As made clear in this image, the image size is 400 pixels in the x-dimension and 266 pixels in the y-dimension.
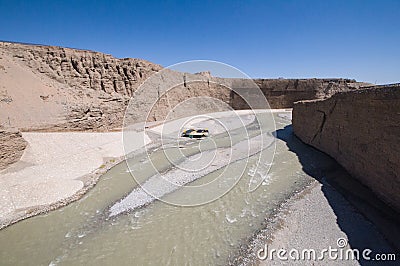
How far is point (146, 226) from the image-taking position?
661 centimetres

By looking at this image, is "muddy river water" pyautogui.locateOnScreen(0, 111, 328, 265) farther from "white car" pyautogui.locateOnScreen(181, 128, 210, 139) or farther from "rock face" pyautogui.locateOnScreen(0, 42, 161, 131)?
"rock face" pyautogui.locateOnScreen(0, 42, 161, 131)

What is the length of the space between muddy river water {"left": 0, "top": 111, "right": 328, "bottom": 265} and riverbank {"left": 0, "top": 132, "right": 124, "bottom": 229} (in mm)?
646

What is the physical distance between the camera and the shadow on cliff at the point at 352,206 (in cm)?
513

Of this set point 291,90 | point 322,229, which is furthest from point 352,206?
point 291,90

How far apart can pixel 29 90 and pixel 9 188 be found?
1142 cm

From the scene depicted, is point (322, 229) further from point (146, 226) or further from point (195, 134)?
point (195, 134)

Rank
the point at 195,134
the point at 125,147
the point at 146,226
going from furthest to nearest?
1. the point at 195,134
2. the point at 125,147
3. the point at 146,226

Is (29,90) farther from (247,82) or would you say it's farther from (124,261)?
(247,82)

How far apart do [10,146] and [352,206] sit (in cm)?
1525

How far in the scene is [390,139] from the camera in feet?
20.7

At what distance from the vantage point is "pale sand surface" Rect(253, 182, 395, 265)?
5.05m

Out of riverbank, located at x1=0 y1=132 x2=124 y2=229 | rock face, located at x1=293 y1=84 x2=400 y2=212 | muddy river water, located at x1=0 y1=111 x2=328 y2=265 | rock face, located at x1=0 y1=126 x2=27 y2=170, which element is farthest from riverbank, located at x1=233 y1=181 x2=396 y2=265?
rock face, located at x1=0 y1=126 x2=27 y2=170

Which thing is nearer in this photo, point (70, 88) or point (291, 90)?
point (70, 88)

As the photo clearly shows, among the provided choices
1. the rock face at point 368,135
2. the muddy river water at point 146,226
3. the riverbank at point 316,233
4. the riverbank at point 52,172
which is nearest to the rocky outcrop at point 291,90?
the rock face at point 368,135
